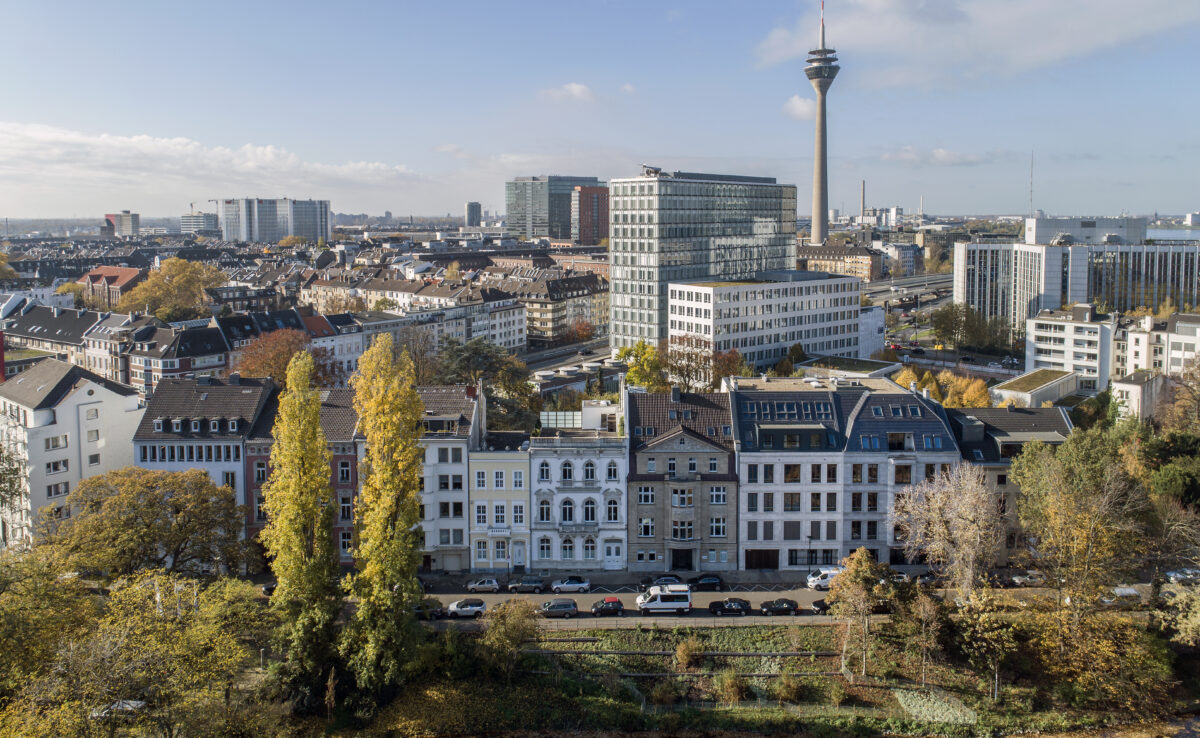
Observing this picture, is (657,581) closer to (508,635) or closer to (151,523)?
(508,635)

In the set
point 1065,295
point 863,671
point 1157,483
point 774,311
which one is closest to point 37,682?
point 863,671

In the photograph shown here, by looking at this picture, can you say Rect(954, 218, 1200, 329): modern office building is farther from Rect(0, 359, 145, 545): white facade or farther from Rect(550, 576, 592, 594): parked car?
Rect(0, 359, 145, 545): white facade

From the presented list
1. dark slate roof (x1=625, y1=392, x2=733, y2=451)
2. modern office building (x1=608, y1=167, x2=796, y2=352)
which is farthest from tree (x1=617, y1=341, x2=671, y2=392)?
dark slate roof (x1=625, y1=392, x2=733, y2=451)

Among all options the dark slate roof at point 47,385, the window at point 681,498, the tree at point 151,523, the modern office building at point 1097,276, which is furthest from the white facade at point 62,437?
the modern office building at point 1097,276

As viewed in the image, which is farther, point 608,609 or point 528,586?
point 528,586

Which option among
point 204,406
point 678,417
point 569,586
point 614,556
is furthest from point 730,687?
point 204,406

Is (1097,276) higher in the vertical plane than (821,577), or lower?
higher
